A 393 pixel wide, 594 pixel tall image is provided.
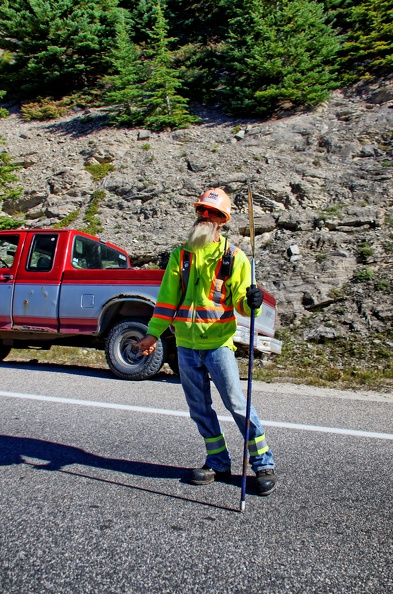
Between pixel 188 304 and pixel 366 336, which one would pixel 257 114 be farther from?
pixel 188 304

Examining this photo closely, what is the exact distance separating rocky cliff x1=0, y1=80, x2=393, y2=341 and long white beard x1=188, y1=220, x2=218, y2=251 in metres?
7.80

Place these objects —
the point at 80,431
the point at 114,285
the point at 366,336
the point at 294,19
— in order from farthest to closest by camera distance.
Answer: the point at 294,19, the point at 366,336, the point at 114,285, the point at 80,431

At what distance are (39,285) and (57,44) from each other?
2936 centimetres

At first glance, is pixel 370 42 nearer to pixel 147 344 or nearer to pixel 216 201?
pixel 216 201

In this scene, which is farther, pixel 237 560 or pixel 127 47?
pixel 127 47

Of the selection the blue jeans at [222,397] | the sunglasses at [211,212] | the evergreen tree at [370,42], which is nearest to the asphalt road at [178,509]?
the blue jeans at [222,397]

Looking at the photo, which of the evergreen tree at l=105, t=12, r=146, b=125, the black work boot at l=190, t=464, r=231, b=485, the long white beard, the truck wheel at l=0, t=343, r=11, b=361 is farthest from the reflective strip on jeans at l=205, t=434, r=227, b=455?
the evergreen tree at l=105, t=12, r=146, b=125

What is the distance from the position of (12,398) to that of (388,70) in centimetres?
2287

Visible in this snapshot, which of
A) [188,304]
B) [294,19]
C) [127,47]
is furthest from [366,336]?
[127,47]

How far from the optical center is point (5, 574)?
7.10ft

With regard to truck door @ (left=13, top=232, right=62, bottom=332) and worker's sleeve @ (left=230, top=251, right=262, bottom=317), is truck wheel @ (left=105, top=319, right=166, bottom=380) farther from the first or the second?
worker's sleeve @ (left=230, top=251, right=262, bottom=317)

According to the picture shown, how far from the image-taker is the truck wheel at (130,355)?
24.2ft

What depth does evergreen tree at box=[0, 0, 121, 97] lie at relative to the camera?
30688 millimetres

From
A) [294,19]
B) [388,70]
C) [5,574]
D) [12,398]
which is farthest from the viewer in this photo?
[294,19]
